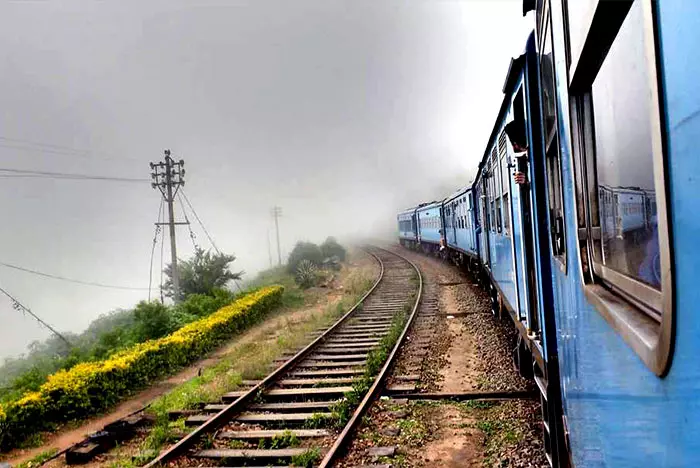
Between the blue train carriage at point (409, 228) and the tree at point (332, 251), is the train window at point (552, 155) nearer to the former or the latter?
the tree at point (332, 251)

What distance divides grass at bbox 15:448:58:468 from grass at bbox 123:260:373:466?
1101 mm

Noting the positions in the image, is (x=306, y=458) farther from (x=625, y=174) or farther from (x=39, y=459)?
(x=625, y=174)

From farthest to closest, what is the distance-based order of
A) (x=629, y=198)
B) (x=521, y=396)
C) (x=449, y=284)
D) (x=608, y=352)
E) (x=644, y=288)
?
(x=449, y=284), (x=521, y=396), (x=608, y=352), (x=629, y=198), (x=644, y=288)

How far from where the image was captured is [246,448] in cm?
586

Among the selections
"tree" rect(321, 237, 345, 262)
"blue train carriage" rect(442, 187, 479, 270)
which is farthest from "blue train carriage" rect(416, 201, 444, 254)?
"tree" rect(321, 237, 345, 262)

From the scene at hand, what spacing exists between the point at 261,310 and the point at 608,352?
15424 mm

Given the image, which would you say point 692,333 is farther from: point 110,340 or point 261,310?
point 261,310

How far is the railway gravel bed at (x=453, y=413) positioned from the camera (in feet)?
17.6

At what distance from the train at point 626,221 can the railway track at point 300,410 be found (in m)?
3.40

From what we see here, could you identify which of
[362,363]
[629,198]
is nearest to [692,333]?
[629,198]

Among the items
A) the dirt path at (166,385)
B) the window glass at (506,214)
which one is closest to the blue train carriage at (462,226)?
the dirt path at (166,385)

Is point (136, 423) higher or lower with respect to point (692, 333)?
lower

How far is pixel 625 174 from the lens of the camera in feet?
4.60

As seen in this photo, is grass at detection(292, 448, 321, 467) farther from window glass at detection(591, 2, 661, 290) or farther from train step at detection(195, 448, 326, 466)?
window glass at detection(591, 2, 661, 290)
